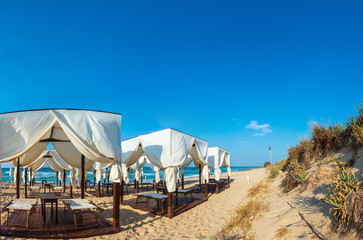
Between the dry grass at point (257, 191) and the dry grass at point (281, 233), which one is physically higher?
the dry grass at point (281, 233)

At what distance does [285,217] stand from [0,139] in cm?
618

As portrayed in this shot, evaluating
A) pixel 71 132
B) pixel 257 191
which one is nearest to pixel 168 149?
pixel 71 132

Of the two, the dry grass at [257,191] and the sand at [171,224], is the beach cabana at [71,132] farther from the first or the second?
the dry grass at [257,191]

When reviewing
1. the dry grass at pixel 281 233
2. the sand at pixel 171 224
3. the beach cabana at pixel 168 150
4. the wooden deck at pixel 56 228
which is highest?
the beach cabana at pixel 168 150

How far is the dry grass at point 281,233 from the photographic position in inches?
136

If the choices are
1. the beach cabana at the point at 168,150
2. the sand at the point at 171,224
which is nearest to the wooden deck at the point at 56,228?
the sand at the point at 171,224

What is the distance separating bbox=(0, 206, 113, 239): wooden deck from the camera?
4.74 meters

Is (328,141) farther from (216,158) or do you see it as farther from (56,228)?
(56,228)

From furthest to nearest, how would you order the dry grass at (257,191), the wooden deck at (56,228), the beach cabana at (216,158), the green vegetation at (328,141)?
1. the beach cabana at (216,158)
2. the dry grass at (257,191)
3. the green vegetation at (328,141)
4. the wooden deck at (56,228)

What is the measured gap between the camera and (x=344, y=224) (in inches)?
112

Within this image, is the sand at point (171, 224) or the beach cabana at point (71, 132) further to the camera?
the sand at point (171, 224)

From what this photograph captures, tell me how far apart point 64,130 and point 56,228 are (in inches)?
95.5

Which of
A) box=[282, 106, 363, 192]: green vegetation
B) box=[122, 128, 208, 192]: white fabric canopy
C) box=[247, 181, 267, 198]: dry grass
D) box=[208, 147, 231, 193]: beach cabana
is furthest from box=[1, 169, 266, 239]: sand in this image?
box=[208, 147, 231, 193]: beach cabana

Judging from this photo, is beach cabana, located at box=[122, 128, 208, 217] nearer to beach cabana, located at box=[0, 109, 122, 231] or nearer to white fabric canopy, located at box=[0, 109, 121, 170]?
beach cabana, located at box=[0, 109, 122, 231]
